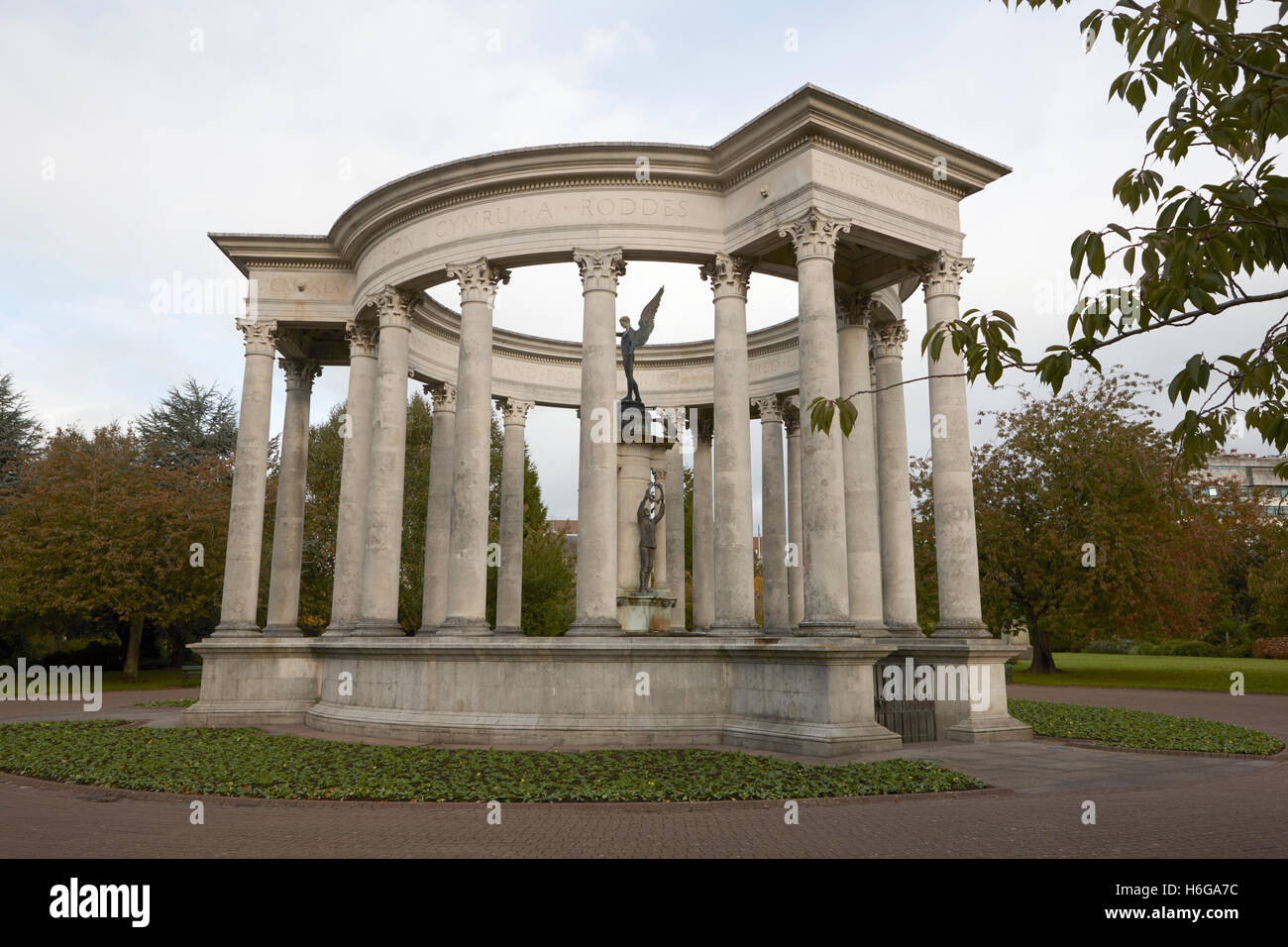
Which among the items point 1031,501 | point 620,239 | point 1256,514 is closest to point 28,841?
point 620,239

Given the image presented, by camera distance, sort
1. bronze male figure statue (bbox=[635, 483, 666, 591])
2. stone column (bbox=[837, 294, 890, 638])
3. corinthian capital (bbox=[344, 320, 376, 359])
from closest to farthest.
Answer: stone column (bbox=[837, 294, 890, 638]), bronze male figure statue (bbox=[635, 483, 666, 591]), corinthian capital (bbox=[344, 320, 376, 359])

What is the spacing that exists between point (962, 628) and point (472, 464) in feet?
52.2

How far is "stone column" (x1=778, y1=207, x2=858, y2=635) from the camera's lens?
24500 mm

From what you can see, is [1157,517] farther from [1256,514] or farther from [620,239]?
[620,239]

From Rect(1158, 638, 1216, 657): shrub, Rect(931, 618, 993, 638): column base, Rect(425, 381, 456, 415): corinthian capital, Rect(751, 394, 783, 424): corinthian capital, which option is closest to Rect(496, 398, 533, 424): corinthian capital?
Rect(425, 381, 456, 415): corinthian capital

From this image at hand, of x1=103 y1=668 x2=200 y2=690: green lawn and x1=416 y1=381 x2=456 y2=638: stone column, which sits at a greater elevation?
x1=416 y1=381 x2=456 y2=638: stone column

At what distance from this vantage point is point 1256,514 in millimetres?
59906

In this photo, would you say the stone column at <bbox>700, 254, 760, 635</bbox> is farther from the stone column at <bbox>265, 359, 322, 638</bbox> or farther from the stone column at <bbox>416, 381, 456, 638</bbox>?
the stone column at <bbox>265, 359, 322, 638</bbox>

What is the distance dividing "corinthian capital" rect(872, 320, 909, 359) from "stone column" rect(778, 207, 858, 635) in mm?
8238

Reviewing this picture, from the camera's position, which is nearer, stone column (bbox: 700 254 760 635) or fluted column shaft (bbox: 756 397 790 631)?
stone column (bbox: 700 254 760 635)

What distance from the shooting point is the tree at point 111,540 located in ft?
180

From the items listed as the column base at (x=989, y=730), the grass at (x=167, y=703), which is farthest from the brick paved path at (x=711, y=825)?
the grass at (x=167, y=703)

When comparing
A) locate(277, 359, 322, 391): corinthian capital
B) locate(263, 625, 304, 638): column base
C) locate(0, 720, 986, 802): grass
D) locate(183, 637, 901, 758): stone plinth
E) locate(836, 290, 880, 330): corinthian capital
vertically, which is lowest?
locate(0, 720, 986, 802): grass

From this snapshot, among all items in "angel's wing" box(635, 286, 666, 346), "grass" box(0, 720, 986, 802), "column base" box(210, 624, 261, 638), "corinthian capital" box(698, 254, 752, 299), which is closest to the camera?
"grass" box(0, 720, 986, 802)
